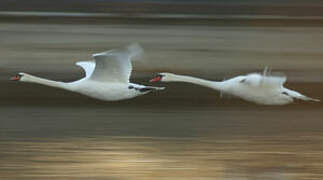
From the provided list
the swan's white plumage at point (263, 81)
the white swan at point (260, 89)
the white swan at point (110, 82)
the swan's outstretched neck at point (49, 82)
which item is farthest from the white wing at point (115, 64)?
the swan's white plumage at point (263, 81)

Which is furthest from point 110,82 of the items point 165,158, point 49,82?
point 165,158

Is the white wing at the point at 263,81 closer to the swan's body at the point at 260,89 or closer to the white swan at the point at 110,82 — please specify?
the swan's body at the point at 260,89

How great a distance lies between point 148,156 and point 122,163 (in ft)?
1.20

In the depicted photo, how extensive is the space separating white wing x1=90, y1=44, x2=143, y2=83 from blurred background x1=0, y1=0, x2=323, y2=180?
665 millimetres

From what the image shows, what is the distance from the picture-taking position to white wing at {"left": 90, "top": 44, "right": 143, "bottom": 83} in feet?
21.7

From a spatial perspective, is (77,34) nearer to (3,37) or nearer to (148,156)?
(3,37)

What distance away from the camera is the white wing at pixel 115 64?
21.7 feet

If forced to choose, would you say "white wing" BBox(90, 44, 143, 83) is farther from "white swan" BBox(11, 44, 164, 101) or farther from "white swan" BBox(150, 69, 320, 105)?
"white swan" BBox(150, 69, 320, 105)

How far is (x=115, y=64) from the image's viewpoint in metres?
6.81

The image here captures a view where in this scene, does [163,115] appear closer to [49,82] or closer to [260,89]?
[49,82]

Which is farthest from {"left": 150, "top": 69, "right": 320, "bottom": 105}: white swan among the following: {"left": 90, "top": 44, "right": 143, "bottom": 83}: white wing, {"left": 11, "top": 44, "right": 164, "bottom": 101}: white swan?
{"left": 90, "top": 44, "right": 143, "bottom": 83}: white wing

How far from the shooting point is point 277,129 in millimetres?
8711

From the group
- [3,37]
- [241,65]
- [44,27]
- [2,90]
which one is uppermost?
[44,27]

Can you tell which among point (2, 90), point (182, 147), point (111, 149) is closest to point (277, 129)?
point (182, 147)
